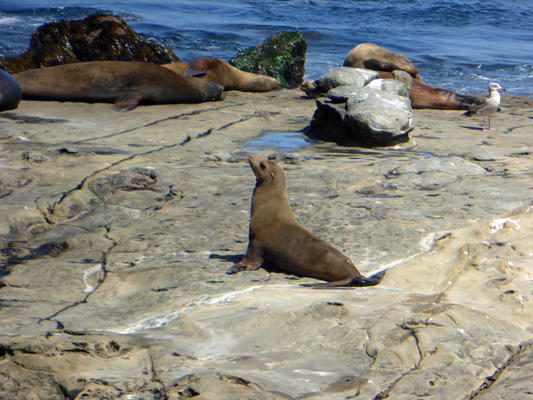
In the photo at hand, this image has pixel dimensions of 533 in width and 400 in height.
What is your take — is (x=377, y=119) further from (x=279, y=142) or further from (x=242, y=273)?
(x=242, y=273)

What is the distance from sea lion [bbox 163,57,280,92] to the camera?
10.5m

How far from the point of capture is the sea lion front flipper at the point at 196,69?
33.8 feet

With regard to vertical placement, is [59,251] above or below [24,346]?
below

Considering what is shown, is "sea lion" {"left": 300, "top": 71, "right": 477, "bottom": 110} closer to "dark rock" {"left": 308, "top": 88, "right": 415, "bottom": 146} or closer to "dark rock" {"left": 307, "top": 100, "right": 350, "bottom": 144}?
"dark rock" {"left": 307, "top": 100, "right": 350, "bottom": 144}

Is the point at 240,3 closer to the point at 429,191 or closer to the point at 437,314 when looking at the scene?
the point at 429,191

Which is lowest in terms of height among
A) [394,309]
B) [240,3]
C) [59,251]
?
[59,251]

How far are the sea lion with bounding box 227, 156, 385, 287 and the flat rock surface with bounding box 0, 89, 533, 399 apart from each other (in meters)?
0.10

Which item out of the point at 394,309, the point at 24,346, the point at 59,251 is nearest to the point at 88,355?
the point at 24,346

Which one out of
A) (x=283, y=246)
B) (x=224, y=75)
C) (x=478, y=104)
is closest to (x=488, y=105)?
(x=478, y=104)

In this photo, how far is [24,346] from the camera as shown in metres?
1.93

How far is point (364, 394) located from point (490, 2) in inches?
1524

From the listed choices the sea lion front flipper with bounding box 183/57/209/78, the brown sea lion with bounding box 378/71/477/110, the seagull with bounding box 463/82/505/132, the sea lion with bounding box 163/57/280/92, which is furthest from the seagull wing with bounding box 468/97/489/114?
the sea lion front flipper with bounding box 183/57/209/78

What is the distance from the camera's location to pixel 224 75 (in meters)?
10.9

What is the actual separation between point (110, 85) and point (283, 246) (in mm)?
6142
